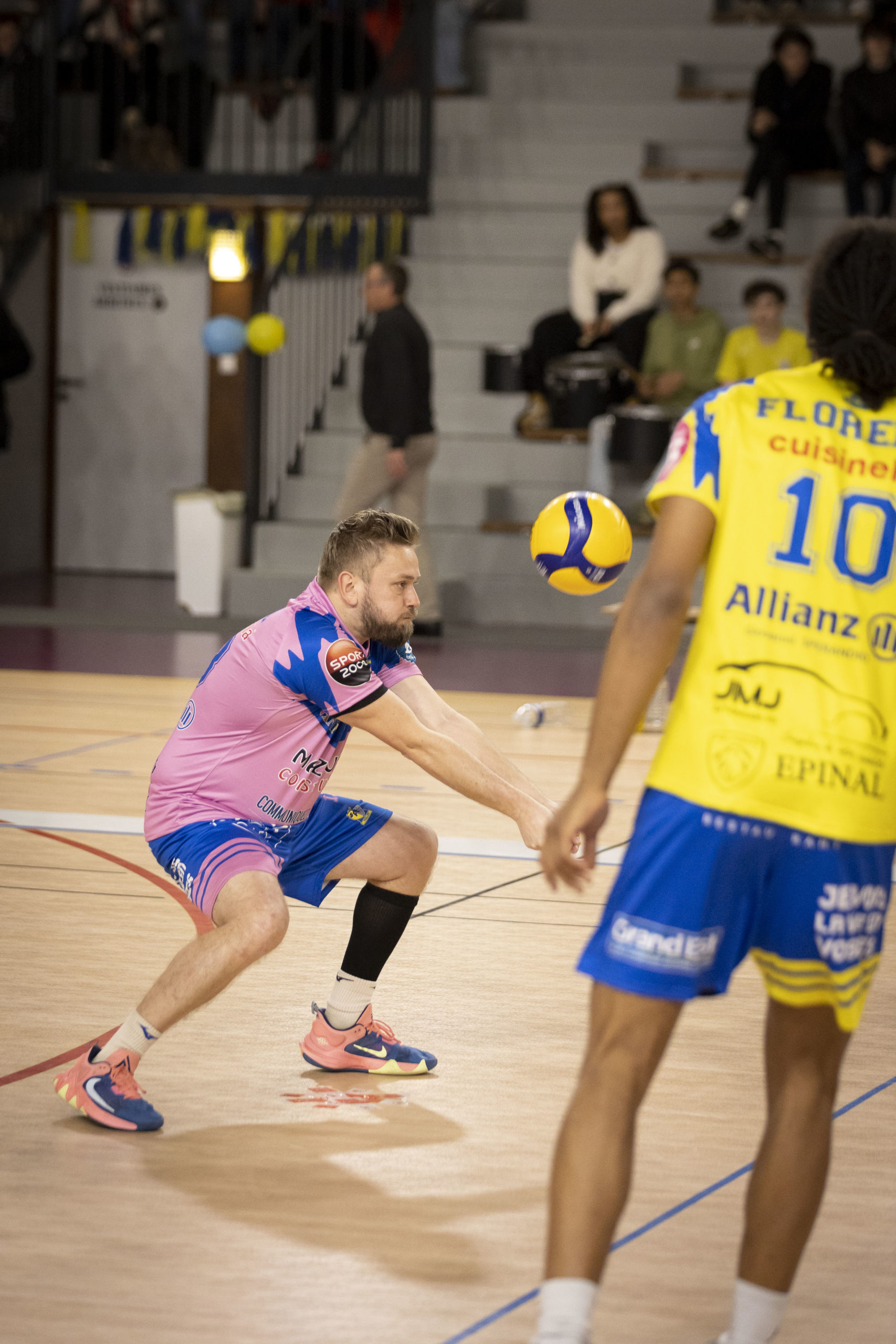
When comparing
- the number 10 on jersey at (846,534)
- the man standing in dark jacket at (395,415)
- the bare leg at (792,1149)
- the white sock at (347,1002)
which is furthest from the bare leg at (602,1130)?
the man standing in dark jacket at (395,415)

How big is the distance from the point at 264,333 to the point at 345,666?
8975 millimetres

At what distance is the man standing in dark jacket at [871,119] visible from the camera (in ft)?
41.7

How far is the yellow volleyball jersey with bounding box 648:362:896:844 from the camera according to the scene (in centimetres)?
221

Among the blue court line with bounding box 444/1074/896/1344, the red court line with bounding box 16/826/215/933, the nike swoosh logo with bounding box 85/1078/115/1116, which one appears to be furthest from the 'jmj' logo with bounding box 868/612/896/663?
the red court line with bounding box 16/826/215/933

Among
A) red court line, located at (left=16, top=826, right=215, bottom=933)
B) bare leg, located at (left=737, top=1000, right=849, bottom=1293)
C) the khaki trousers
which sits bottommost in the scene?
red court line, located at (left=16, top=826, right=215, bottom=933)

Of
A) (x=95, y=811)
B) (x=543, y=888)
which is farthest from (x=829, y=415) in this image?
(x=95, y=811)

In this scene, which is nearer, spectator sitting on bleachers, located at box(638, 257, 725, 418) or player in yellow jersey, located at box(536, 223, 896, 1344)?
player in yellow jersey, located at box(536, 223, 896, 1344)

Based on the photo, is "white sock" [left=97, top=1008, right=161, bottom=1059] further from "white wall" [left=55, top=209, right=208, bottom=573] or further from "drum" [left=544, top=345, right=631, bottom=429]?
"white wall" [left=55, top=209, right=208, bottom=573]

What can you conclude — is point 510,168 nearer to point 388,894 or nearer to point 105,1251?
point 388,894

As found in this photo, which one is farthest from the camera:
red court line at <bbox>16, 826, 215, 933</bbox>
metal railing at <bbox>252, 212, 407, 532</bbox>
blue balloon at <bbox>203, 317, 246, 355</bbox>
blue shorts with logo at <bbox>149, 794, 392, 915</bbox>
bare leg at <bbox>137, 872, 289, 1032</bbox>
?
metal railing at <bbox>252, 212, 407, 532</bbox>

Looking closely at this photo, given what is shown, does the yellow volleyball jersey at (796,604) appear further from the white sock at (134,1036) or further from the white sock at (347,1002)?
the white sock at (347,1002)

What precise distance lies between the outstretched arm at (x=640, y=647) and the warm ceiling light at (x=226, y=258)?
37.8 feet

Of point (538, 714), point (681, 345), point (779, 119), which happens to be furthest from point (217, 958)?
point (779, 119)

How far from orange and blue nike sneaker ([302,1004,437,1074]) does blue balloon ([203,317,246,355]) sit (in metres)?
9.17
